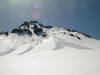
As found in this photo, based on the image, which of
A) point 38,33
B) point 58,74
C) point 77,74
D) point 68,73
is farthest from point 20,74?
point 38,33

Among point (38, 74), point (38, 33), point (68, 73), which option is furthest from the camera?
point (38, 33)

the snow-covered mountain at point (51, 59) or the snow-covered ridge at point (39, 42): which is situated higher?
the snow-covered ridge at point (39, 42)

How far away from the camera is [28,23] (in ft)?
453

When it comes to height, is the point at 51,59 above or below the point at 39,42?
below

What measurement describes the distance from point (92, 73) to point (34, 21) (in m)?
141

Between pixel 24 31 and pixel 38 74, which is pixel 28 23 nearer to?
pixel 24 31

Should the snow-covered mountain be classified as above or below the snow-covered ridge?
below

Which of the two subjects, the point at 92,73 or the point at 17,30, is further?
the point at 17,30

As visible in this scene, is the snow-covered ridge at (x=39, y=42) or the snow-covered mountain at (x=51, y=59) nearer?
the snow-covered mountain at (x=51, y=59)

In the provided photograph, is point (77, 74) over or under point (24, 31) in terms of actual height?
under

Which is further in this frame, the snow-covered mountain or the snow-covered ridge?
the snow-covered ridge

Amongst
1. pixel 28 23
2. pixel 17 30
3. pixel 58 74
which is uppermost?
pixel 28 23

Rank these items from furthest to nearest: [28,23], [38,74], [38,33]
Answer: [28,23], [38,33], [38,74]

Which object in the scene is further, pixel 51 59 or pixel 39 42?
pixel 39 42
